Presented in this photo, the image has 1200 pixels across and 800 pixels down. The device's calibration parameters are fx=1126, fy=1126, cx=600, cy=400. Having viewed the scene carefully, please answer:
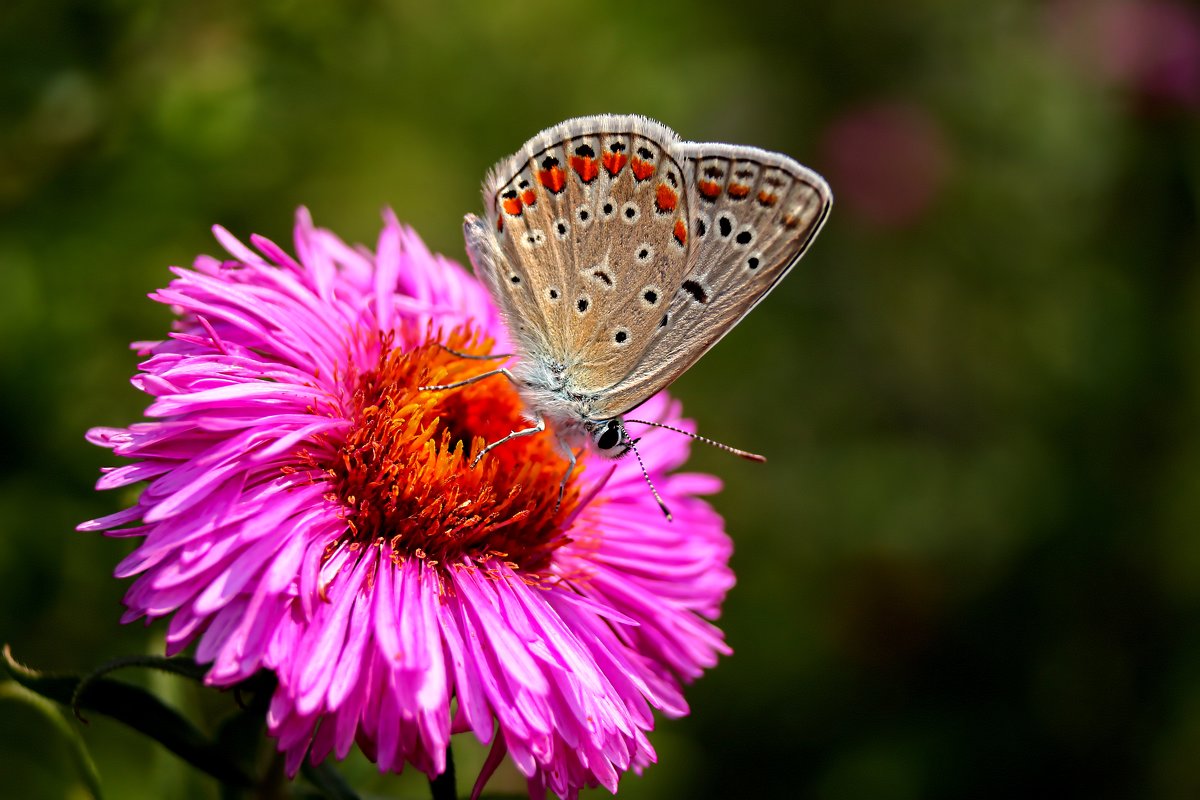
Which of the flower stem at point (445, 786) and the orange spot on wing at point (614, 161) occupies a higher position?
the orange spot on wing at point (614, 161)

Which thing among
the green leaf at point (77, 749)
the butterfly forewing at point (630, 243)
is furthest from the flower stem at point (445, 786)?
the butterfly forewing at point (630, 243)

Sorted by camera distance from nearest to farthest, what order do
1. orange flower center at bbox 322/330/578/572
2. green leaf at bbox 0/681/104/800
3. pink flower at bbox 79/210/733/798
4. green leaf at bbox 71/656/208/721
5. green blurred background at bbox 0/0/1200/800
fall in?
1. green leaf at bbox 71/656/208/721
2. pink flower at bbox 79/210/733/798
3. green leaf at bbox 0/681/104/800
4. orange flower center at bbox 322/330/578/572
5. green blurred background at bbox 0/0/1200/800

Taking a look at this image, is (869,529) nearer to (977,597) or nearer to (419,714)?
(977,597)

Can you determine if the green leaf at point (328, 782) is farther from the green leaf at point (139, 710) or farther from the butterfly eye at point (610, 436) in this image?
the butterfly eye at point (610, 436)

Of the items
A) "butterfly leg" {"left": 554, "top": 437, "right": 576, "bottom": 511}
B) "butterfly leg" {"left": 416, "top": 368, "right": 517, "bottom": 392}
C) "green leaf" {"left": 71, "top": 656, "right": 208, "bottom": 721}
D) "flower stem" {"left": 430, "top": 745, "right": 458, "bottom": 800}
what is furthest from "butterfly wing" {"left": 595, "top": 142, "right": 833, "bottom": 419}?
"green leaf" {"left": 71, "top": 656, "right": 208, "bottom": 721}

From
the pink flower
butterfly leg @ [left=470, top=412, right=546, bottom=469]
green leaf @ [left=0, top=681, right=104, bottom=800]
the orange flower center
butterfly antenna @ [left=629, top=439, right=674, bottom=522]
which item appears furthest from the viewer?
butterfly antenna @ [left=629, top=439, right=674, bottom=522]

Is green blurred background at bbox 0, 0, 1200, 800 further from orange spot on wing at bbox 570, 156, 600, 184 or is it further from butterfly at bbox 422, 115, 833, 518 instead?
orange spot on wing at bbox 570, 156, 600, 184
